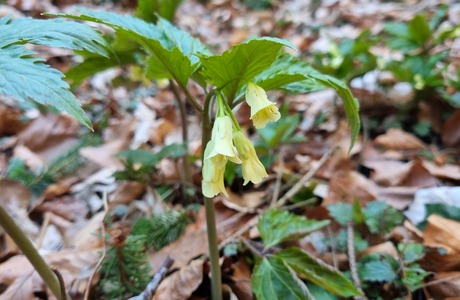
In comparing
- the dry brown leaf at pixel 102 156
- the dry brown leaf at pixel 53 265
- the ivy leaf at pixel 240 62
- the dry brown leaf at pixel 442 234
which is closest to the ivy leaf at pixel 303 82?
the ivy leaf at pixel 240 62

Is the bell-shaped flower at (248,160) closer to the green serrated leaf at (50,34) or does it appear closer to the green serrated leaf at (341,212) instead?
the green serrated leaf at (50,34)

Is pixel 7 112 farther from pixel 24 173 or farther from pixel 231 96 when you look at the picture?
pixel 231 96

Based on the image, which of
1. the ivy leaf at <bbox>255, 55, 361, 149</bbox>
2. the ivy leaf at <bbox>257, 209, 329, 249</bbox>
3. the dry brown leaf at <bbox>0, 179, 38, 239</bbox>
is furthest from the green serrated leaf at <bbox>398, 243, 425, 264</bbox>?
the dry brown leaf at <bbox>0, 179, 38, 239</bbox>

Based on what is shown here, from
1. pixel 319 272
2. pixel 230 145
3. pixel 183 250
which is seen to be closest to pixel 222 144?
pixel 230 145

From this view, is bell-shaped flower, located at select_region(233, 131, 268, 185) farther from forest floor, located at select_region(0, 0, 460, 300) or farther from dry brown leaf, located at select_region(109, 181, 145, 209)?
dry brown leaf, located at select_region(109, 181, 145, 209)

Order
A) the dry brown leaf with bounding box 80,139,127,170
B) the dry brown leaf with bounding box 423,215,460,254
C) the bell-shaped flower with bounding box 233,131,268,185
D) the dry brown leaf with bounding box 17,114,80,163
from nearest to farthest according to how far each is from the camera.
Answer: the bell-shaped flower with bounding box 233,131,268,185 < the dry brown leaf with bounding box 423,215,460,254 < the dry brown leaf with bounding box 80,139,127,170 < the dry brown leaf with bounding box 17,114,80,163

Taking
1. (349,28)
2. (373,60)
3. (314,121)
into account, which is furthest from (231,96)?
(349,28)
